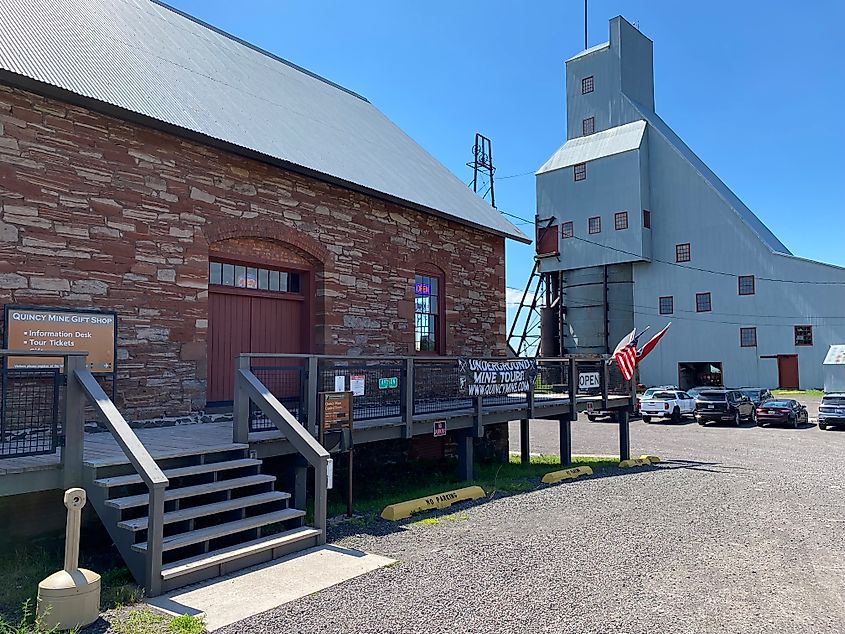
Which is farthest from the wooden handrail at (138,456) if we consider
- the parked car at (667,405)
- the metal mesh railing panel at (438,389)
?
the parked car at (667,405)

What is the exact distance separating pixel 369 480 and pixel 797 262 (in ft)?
96.1

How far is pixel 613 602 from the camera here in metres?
5.47

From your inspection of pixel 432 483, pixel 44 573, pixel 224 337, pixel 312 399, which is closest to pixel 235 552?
pixel 44 573

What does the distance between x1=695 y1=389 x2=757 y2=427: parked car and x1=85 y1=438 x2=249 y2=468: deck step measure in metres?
22.7

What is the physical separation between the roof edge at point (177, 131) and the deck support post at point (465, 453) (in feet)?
14.5

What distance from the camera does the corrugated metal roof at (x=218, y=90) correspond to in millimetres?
8812

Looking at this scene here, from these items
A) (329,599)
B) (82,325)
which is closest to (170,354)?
(82,325)

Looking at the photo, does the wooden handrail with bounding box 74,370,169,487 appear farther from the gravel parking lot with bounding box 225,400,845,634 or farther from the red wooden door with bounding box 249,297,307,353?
the red wooden door with bounding box 249,297,307,353

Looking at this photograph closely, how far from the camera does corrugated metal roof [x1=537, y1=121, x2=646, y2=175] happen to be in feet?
119

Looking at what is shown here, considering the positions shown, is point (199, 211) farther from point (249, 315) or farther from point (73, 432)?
point (73, 432)

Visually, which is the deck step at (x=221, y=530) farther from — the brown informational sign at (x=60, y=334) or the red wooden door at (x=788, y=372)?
the red wooden door at (x=788, y=372)

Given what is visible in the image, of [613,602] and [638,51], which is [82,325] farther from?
[638,51]

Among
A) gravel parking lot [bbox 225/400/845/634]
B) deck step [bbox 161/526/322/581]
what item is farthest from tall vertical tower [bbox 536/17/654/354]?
deck step [bbox 161/526/322/581]

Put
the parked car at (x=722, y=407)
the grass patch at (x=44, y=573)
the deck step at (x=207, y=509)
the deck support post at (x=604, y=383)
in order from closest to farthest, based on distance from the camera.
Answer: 1. the grass patch at (x=44, y=573)
2. the deck step at (x=207, y=509)
3. the deck support post at (x=604, y=383)
4. the parked car at (x=722, y=407)
